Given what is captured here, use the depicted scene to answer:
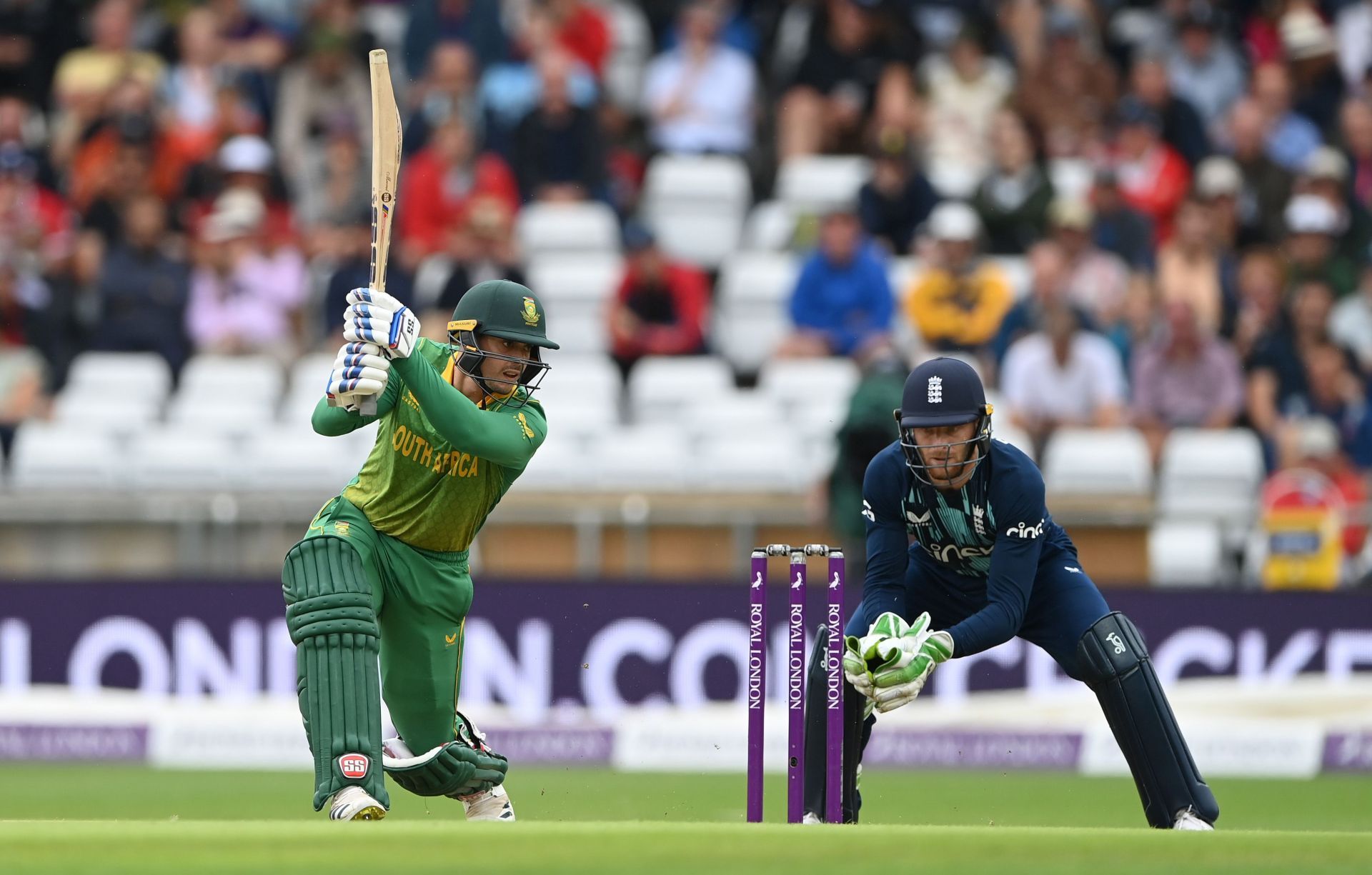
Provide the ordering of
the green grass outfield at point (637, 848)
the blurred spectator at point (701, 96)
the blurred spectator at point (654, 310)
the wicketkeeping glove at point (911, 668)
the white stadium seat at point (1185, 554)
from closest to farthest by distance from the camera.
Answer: the green grass outfield at point (637, 848) → the wicketkeeping glove at point (911, 668) → the white stadium seat at point (1185, 554) → the blurred spectator at point (654, 310) → the blurred spectator at point (701, 96)

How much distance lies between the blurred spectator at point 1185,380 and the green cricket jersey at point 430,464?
21.3ft

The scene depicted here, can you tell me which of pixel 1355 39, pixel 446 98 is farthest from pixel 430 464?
pixel 1355 39

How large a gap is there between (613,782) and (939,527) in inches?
139

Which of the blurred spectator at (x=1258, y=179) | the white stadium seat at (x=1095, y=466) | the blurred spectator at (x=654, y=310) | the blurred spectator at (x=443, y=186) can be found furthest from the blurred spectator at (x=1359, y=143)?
the blurred spectator at (x=443, y=186)

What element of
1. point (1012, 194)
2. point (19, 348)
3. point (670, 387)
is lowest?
point (670, 387)

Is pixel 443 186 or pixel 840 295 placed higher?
pixel 443 186

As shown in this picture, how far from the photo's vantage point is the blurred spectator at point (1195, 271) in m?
13.4

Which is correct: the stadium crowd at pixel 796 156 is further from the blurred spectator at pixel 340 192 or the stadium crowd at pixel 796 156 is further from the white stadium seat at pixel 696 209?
the white stadium seat at pixel 696 209

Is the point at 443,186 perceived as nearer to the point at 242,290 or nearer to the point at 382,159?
the point at 242,290

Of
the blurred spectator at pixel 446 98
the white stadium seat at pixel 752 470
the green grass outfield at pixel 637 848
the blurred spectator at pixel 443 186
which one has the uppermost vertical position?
the blurred spectator at pixel 446 98

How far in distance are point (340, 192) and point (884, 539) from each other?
8091mm

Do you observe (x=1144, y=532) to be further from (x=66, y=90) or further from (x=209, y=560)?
(x=66, y=90)

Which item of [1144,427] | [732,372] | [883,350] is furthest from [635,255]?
[1144,427]

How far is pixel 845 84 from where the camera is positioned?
48.3ft
